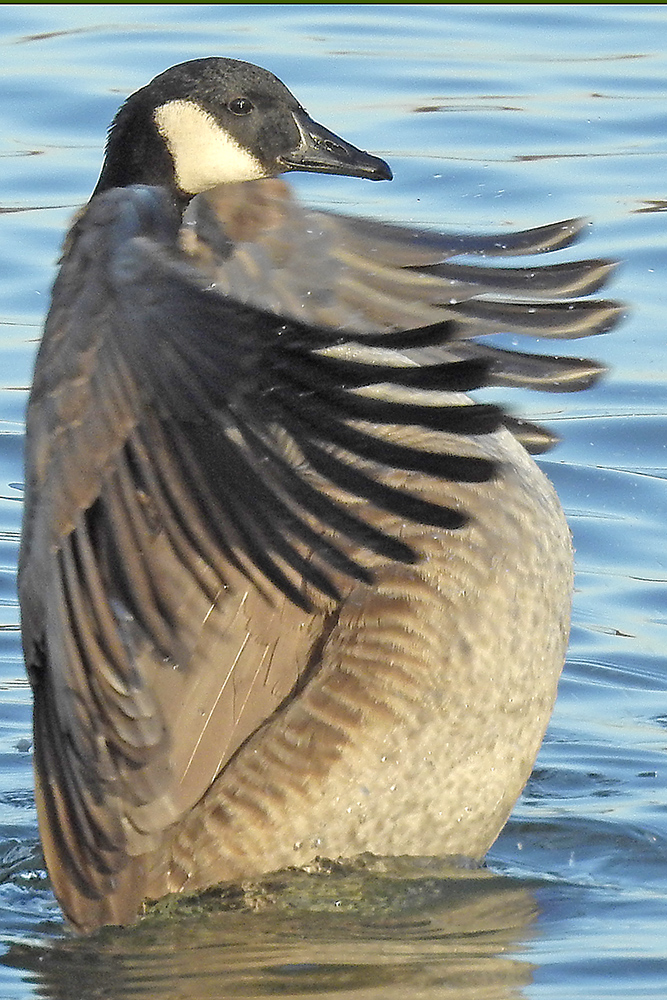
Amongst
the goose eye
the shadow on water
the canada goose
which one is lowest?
the shadow on water

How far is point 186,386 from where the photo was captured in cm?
360

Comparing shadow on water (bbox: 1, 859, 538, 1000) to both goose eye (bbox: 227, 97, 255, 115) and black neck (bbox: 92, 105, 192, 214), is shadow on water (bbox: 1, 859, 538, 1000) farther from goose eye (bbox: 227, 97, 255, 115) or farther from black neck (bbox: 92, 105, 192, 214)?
goose eye (bbox: 227, 97, 255, 115)

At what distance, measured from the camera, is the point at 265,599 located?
14.1 ft

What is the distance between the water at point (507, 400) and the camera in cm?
429

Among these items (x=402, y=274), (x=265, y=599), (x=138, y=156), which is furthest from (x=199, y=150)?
(x=265, y=599)

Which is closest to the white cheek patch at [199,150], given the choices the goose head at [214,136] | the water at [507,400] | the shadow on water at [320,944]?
the goose head at [214,136]

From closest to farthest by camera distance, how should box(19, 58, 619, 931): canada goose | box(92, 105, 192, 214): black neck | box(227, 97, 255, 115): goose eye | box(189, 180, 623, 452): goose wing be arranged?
box(19, 58, 619, 931): canada goose → box(189, 180, 623, 452): goose wing → box(92, 105, 192, 214): black neck → box(227, 97, 255, 115): goose eye

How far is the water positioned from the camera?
14.1ft

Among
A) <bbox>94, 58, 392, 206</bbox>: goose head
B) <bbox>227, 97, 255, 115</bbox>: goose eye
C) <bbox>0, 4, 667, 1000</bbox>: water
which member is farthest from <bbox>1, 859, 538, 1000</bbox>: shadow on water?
<bbox>227, 97, 255, 115</bbox>: goose eye

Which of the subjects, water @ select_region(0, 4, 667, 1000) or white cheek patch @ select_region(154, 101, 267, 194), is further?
white cheek patch @ select_region(154, 101, 267, 194)

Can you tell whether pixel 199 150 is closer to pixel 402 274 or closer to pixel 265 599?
pixel 402 274

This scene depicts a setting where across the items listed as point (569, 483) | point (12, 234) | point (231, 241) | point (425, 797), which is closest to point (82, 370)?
point (231, 241)

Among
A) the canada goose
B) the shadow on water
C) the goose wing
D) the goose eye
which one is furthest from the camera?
the goose eye

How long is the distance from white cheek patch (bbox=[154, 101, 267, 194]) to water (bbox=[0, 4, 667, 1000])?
1189 mm
